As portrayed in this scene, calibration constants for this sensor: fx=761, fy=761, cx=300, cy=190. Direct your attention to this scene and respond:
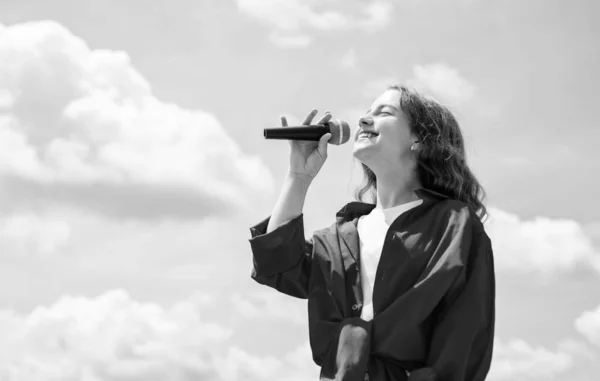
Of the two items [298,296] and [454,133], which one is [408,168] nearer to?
[454,133]

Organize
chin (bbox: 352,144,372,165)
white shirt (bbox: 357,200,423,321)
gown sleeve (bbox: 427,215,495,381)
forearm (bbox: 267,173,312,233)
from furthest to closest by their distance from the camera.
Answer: forearm (bbox: 267,173,312,233), chin (bbox: 352,144,372,165), white shirt (bbox: 357,200,423,321), gown sleeve (bbox: 427,215,495,381)

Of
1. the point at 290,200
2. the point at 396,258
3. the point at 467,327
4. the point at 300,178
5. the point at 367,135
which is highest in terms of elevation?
the point at 367,135

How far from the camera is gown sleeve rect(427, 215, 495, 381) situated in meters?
3.35

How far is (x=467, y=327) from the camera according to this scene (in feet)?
11.2

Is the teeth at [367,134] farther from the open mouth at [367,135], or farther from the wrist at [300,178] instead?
the wrist at [300,178]

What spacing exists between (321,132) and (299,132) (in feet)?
0.41

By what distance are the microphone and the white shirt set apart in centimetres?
40

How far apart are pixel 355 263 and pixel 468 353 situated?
2.22 feet

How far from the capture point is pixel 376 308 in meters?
3.51

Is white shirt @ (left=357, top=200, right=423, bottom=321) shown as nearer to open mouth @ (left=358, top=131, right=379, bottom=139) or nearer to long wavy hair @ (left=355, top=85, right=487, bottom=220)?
long wavy hair @ (left=355, top=85, right=487, bottom=220)

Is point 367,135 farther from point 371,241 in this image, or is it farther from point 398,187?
point 371,241

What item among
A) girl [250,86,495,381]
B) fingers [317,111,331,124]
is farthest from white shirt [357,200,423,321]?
fingers [317,111,331,124]

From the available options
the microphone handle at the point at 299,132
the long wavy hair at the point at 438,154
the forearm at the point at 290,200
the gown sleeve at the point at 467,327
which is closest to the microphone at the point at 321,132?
the microphone handle at the point at 299,132

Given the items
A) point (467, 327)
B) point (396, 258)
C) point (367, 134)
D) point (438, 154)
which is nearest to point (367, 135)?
point (367, 134)
